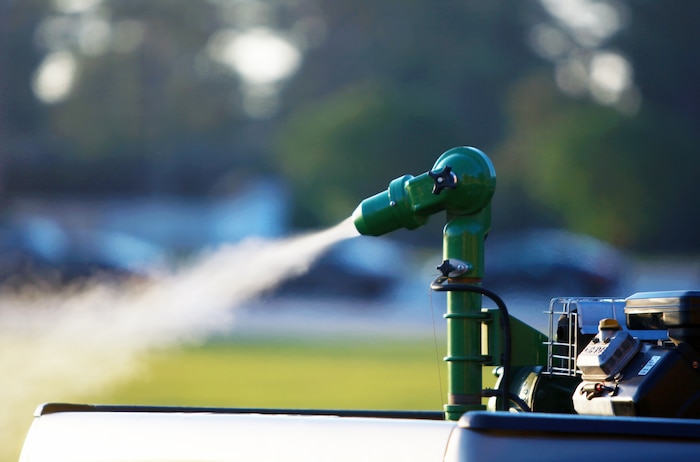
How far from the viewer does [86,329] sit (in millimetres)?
8086

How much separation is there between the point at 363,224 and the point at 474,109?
7.33 meters

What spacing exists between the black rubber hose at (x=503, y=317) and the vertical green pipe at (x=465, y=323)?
3 centimetres

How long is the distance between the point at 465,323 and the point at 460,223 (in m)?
0.20

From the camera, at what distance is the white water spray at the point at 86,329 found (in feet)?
26.5

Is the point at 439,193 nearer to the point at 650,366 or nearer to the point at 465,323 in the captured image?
the point at 465,323

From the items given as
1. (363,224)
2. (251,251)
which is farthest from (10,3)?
(363,224)

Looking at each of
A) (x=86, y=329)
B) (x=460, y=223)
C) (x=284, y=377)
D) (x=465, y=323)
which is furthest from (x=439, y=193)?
(x=284, y=377)

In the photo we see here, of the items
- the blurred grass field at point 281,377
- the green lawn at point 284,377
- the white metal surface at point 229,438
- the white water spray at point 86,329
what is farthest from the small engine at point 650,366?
the green lawn at point 284,377

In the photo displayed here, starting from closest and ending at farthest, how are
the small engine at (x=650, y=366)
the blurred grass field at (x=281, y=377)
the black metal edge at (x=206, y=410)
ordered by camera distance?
the small engine at (x=650, y=366) → the black metal edge at (x=206, y=410) → the blurred grass field at (x=281, y=377)

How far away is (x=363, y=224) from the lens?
2.56 metres

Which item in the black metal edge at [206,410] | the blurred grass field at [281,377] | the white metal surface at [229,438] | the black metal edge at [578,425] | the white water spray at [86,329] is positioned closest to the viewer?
the black metal edge at [578,425]

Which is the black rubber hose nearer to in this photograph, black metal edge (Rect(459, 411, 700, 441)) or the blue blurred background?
black metal edge (Rect(459, 411, 700, 441))

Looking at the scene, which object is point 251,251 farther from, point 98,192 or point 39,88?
point 39,88

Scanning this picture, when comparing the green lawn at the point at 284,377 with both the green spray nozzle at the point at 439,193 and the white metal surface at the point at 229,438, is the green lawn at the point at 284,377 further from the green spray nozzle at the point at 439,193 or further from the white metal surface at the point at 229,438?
the white metal surface at the point at 229,438
